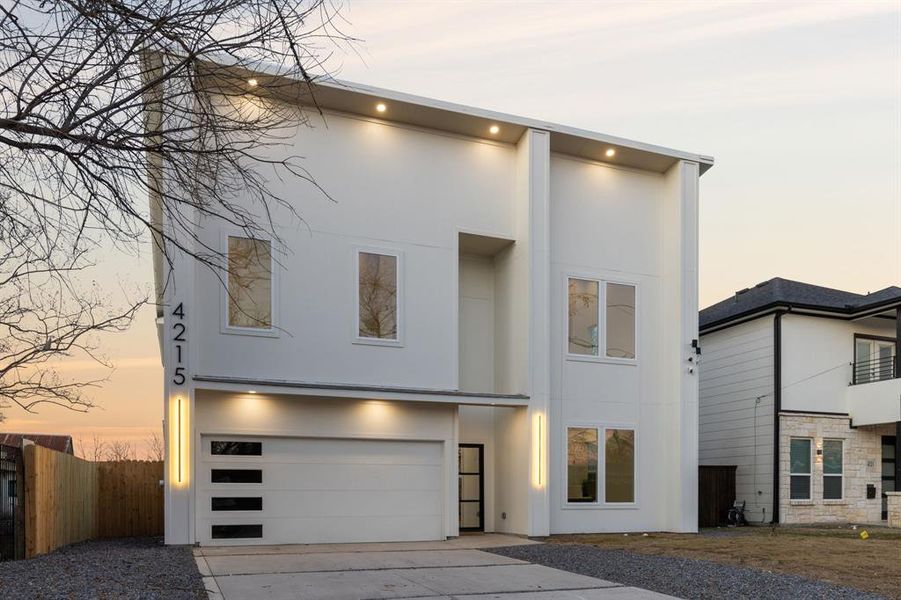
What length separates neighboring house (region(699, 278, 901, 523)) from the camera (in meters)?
19.8

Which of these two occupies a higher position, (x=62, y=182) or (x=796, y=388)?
(x=62, y=182)

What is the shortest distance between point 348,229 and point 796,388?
41.1 feet

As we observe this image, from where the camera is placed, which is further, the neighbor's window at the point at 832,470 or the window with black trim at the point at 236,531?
the neighbor's window at the point at 832,470

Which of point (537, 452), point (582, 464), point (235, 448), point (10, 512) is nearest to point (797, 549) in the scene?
point (582, 464)

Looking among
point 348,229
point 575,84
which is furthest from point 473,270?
point 575,84

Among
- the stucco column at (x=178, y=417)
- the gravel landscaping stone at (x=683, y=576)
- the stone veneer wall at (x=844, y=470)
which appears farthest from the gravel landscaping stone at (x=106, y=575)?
the stone veneer wall at (x=844, y=470)

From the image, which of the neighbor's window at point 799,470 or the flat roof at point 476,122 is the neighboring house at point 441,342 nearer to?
the flat roof at point 476,122

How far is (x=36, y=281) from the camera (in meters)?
10.5

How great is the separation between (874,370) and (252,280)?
55.1ft

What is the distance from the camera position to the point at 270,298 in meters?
13.9

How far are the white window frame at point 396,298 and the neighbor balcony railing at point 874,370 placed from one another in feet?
43.9

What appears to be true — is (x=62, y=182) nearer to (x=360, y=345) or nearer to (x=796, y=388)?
(x=360, y=345)

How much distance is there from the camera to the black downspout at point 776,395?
19.4 m

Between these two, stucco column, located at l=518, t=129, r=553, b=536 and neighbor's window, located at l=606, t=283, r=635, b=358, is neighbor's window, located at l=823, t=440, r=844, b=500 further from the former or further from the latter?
stucco column, located at l=518, t=129, r=553, b=536
